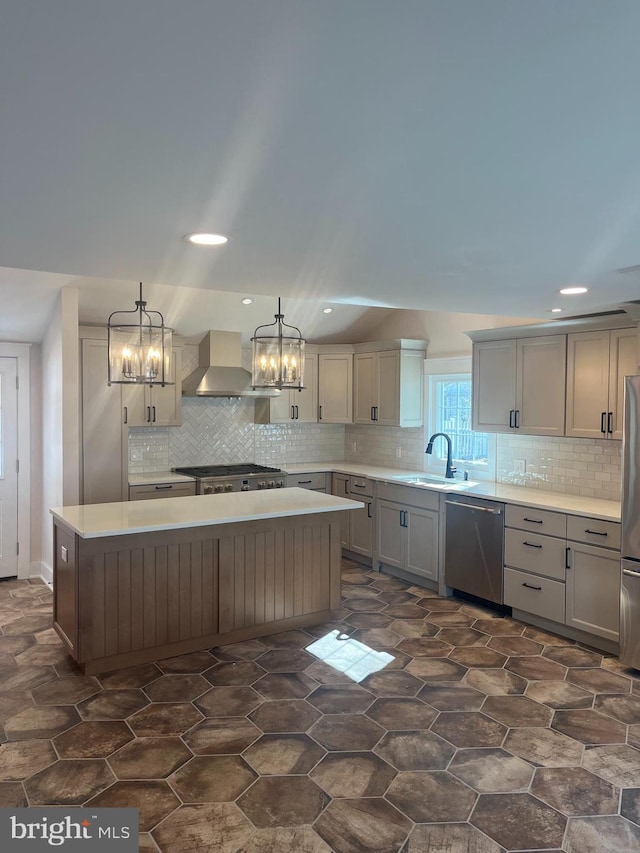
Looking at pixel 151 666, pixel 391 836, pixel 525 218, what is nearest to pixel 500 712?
pixel 391 836

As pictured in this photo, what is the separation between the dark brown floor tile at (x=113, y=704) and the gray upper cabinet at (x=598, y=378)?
347 cm

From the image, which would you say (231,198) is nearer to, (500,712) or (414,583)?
(500,712)

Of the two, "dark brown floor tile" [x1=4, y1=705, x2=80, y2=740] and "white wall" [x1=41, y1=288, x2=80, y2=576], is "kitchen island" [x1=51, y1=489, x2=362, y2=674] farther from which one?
"white wall" [x1=41, y1=288, x2=80, y2=576]

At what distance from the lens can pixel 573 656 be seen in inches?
165

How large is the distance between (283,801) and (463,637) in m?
2.22

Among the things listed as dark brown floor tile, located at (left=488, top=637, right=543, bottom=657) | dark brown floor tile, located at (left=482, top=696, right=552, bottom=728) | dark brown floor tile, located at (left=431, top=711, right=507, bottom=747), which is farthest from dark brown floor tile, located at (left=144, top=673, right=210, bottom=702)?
dark brown floor tile, located at (left=488, top=637, right=543, bottom=657)

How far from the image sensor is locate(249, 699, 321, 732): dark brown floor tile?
3236mm

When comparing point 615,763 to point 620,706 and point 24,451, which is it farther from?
point 24,451

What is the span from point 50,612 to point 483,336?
4191mm

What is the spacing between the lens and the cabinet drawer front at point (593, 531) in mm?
4148

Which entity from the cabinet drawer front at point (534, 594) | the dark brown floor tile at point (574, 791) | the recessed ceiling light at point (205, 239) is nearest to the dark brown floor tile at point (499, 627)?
the cabinet drawer front at point (534, 594)

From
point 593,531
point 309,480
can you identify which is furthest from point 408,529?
point 593,531

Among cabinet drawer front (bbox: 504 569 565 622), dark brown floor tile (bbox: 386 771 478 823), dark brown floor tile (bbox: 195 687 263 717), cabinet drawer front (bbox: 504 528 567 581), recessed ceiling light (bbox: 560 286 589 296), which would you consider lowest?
dark brown floor tile (bbox: 386 771 478 823)

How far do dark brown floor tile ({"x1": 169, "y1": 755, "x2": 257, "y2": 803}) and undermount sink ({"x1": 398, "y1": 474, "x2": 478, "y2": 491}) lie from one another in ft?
10.1
